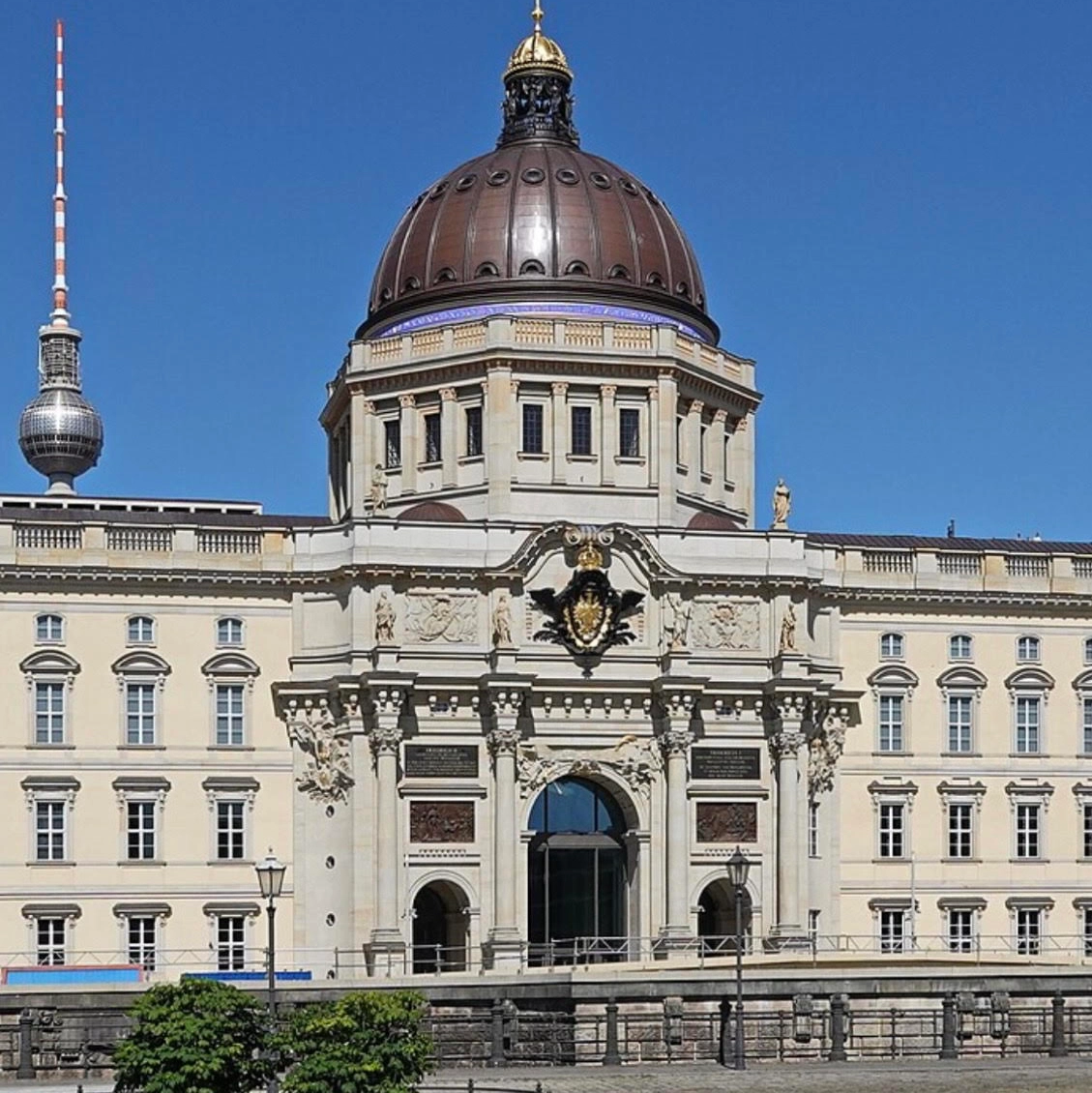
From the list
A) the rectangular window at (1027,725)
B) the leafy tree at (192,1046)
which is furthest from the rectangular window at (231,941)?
the leafy tree at (192,1046)

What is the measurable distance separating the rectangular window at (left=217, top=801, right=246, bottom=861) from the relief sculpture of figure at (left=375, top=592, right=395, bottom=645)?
24.0ft

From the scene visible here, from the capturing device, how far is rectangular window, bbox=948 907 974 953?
93.2 metres

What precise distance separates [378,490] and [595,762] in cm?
1191

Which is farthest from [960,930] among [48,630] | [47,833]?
[48,630]

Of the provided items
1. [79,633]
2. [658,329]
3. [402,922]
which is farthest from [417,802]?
[658,329]

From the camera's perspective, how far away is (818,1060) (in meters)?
61.7

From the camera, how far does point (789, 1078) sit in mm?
56781

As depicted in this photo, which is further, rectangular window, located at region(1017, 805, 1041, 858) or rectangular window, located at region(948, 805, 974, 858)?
rectangular window, located at region(1017, 805, 1041, 858)

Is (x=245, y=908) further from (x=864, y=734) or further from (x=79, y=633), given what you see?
(x=864, y=734)

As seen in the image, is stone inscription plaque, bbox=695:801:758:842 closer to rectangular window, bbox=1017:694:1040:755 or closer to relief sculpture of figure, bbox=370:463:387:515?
rectangular window, bbox=1017:694:1040:755

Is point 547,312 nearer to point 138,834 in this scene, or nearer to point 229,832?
point 229,832

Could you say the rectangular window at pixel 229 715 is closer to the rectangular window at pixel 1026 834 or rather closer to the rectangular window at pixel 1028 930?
the rectangular window at pixel 1026 834

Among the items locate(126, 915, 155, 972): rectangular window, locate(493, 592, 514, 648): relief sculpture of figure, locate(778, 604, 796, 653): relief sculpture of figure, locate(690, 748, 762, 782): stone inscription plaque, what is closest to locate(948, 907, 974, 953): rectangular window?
locate(690, 748, 762, 782): stone inscription plaque

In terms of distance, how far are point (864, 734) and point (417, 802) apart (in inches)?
658
